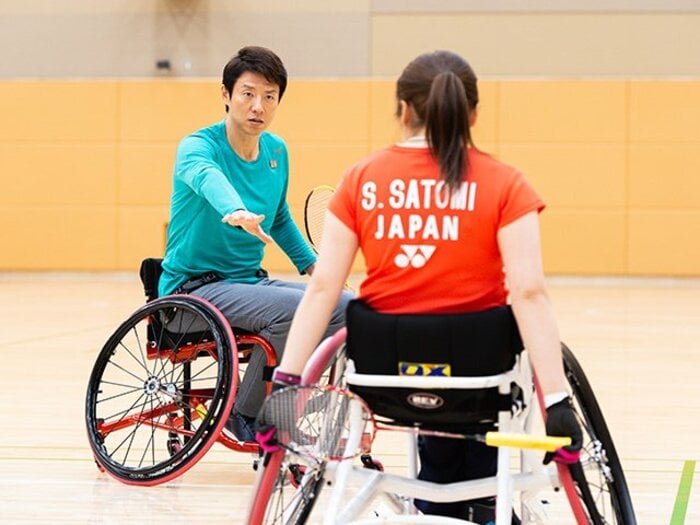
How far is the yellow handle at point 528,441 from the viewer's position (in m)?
1.84

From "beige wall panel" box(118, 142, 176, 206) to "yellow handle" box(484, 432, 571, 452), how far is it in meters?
8.68

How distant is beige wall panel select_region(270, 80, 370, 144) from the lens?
10242 mm

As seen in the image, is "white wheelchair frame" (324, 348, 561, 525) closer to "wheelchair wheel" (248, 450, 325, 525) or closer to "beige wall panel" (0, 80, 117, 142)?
"wheelchair wheel" (248, 450, 325, 525)

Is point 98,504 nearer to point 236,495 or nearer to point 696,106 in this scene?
point 236,495

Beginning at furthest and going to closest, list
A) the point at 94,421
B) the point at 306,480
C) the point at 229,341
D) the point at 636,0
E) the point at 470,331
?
the point at 636,0 → the point at 94,421 → the point at 229,341 → the point at 306,480 → the point at 470,331

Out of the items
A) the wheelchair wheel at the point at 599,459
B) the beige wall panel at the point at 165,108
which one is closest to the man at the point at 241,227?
the wheelchair wheel at the point at 599,459

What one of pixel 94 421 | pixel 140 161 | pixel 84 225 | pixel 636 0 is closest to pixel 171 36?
pixel 140 161

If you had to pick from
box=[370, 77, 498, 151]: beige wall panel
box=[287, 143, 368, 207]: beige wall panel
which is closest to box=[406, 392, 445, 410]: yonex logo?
box=[370, 77, 498, 151]: beige wall panel

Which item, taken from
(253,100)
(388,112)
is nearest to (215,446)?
→ (253,100)

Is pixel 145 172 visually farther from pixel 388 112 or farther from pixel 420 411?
pixel 420 411

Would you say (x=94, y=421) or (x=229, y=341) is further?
(x=94, y=421)

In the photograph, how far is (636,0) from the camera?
1000 centimetres

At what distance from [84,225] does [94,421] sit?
292 inches

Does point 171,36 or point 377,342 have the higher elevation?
point 171,36
